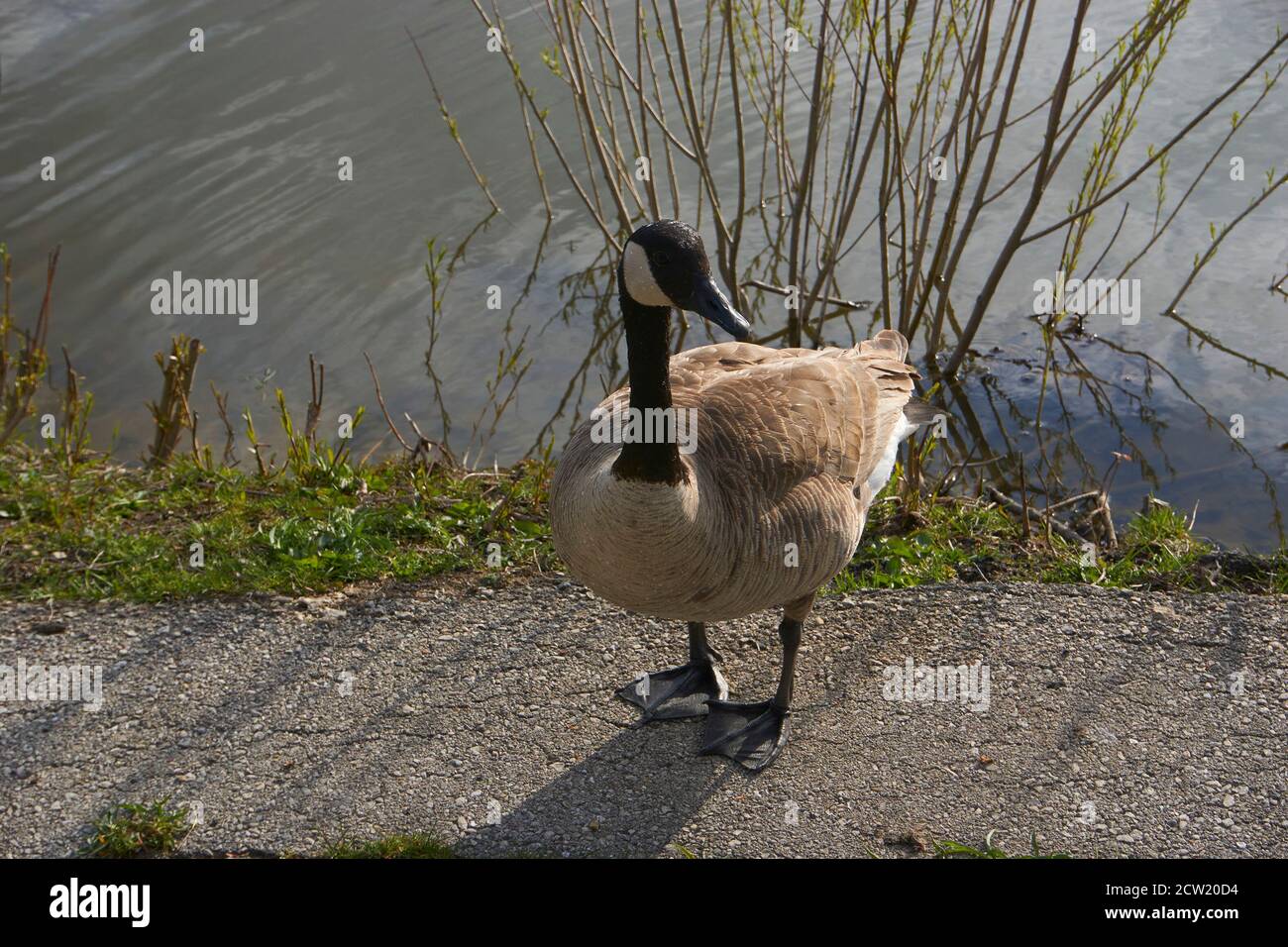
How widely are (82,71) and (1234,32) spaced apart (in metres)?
12.2

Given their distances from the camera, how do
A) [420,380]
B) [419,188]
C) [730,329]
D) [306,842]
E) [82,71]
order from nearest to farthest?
1. [730,329]
2. [306,842]
3. [420,380]
4. [419,188]
5. [82,71]

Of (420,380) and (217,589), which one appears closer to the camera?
(217,589)

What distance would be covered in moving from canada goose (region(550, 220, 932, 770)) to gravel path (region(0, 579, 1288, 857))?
307 millimetres

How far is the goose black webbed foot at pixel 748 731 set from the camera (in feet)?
14.0

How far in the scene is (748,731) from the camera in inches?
172

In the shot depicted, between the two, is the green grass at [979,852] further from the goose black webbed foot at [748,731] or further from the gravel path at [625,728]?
the goose black webbed foot at [748,731]

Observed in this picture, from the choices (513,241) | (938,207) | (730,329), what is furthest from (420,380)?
(730,329)

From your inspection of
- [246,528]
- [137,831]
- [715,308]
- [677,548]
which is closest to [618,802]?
[677,548]

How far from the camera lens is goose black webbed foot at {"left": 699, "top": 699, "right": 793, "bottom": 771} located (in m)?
4.28

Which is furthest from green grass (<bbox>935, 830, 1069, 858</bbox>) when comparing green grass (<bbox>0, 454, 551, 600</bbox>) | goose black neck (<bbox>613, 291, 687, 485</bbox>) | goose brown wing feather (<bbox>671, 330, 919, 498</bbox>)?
green grass (<bbox>0, 454, 551, 600</bbox>)

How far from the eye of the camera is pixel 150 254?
9938mm

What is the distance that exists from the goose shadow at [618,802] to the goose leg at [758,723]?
0.07 meters

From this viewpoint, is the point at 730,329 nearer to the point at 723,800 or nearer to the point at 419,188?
the point at 723,800

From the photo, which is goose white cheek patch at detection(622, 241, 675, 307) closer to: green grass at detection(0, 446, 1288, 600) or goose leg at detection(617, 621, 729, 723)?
goose leg at detection(617, 621, 729, 723)
